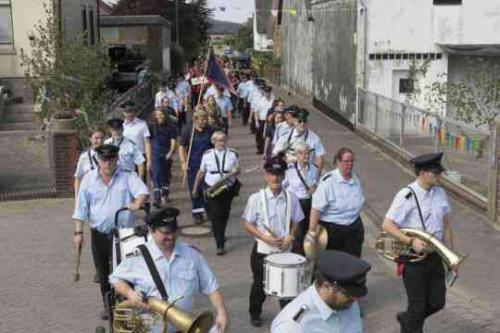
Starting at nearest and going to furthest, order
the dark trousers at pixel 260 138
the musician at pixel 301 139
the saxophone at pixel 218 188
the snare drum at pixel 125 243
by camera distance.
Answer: the snare drum at pixel 125 243
the musician at pixel 301 139
the saxophone at pixel 218 188
the dark trousers at pixel 260 138

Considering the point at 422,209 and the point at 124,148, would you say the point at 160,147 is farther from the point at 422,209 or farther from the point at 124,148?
the point at 422,209

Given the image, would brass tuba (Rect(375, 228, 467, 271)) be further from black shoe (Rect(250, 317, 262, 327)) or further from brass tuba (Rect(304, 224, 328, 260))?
black shoe (Rect(250, 317, 262, 327))

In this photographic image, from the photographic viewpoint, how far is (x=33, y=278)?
9312mm

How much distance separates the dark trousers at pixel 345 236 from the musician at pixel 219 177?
278cm

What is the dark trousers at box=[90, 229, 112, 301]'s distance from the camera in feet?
23.8

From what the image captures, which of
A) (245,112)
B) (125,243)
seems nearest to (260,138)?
(245,112)

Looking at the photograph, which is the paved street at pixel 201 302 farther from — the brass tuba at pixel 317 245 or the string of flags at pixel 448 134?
the string of flags at pixel 448 134

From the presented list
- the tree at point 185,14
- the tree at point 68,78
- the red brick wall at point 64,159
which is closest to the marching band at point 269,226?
the red brick wall at point 64,159

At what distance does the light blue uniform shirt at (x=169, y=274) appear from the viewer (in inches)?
192

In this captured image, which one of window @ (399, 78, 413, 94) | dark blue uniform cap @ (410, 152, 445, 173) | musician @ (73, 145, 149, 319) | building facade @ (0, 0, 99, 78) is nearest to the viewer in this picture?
dark blue uniform cap @ (410, 152, 445, 173)

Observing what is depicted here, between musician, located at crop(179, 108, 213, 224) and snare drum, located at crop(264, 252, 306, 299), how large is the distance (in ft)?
16.8

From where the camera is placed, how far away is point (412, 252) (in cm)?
652

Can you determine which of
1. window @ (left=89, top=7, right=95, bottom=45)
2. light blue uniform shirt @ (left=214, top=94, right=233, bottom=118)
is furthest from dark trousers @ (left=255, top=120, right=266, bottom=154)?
window @ (left=89, top=7, right=95, bottom=45)

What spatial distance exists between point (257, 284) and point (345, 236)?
3.32 feet
